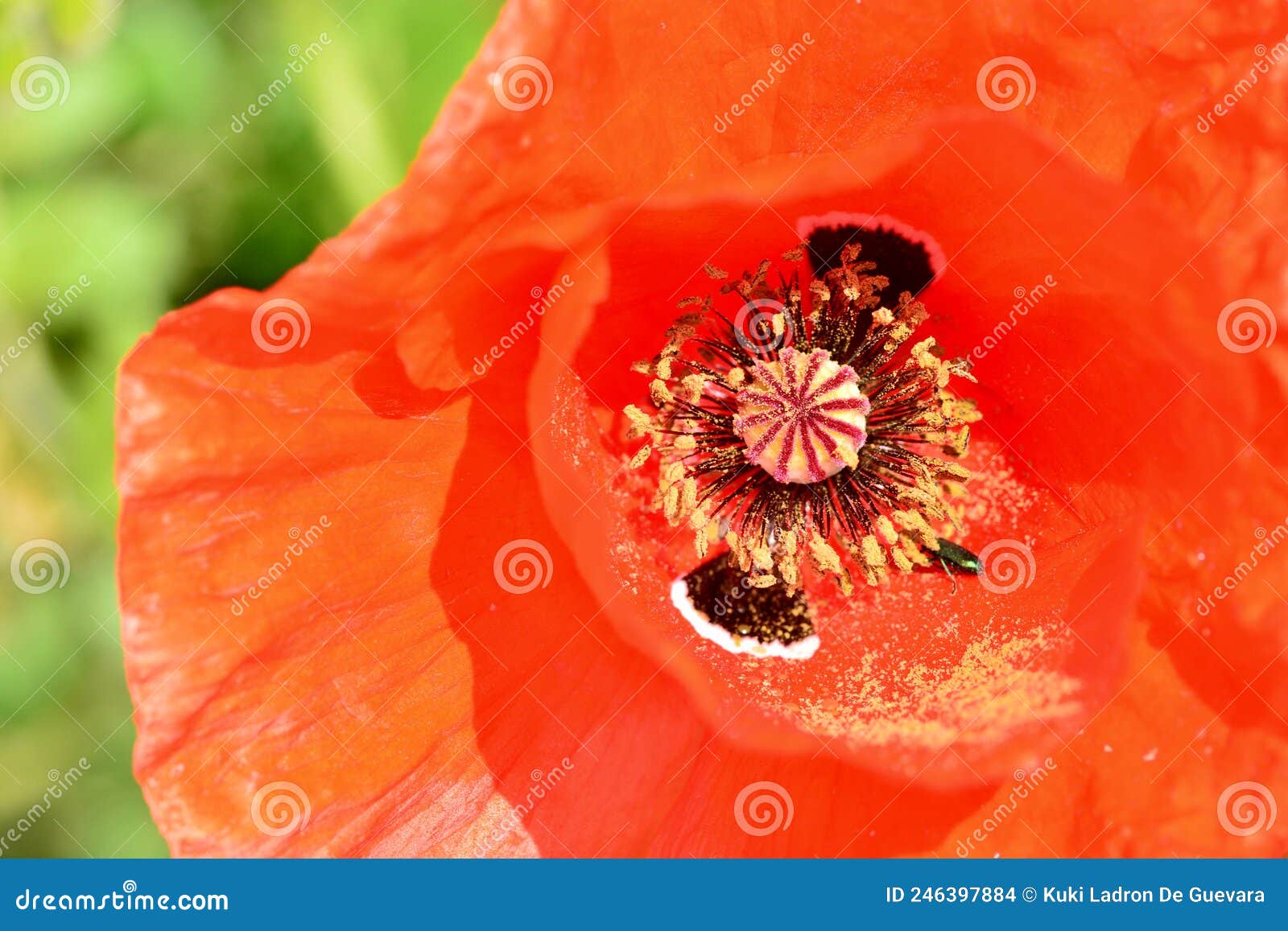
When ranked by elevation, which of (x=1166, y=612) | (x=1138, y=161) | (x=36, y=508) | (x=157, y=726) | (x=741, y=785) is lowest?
(x=36, y=508)

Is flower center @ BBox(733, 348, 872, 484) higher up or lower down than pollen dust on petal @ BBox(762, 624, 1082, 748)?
higher up

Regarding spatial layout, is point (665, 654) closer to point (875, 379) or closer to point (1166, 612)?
point (875, 379)

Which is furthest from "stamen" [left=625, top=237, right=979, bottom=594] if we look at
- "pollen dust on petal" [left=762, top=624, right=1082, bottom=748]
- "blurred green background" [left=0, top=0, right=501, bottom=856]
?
"blurred green background" [left=0, top=0, right=501, bottom=856]


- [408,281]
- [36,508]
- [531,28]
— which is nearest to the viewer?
[531,28]

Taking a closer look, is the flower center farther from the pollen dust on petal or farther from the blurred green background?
the blurred green background

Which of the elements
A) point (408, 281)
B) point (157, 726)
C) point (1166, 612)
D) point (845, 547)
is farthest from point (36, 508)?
point (1166, 612)

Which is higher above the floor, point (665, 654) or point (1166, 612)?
point (1166, 612)

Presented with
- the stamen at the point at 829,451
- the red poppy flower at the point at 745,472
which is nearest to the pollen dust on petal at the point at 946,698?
the red poppy flower at the point at 745,472

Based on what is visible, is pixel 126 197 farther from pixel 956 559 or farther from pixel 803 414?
pixel 956 559
